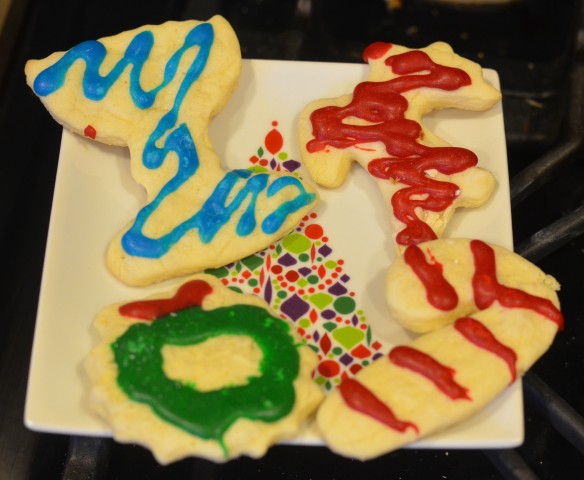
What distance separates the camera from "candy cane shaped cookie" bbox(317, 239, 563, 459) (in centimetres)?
89

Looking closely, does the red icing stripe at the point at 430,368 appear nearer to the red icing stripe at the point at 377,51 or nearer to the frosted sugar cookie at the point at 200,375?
the frosted sugar cookie at the point at 200,375

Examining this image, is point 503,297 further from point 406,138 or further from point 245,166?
point 245,166

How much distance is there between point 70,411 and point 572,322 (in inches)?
28.6

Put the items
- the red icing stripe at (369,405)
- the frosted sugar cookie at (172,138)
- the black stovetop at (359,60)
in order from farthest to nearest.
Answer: the black stovetop at (359,60) → the frosted sugar cookie at (172,138) → the red icing stripe at (369,405)

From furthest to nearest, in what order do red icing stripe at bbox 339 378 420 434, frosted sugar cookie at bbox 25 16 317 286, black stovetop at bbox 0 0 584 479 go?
black stovetop at bbox 0 0 584 479 → frosted sugar cookie at bbox 25 16 317 286 → red icing stripe at bbox 339 378 420 434

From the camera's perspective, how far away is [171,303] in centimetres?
99

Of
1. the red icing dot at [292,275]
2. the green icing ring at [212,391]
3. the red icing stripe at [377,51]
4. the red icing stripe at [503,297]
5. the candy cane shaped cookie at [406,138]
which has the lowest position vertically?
the red icing dot at [292,275]

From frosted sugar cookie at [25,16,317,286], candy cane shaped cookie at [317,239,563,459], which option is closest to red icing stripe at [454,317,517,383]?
candy cane shaped cookie at [317,239,563,459]

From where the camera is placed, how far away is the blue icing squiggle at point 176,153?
1.03 m

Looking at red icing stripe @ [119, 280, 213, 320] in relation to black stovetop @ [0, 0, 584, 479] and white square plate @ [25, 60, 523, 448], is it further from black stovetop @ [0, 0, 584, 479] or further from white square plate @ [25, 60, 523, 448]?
black stovetop @ [0, 0, 584, 479]

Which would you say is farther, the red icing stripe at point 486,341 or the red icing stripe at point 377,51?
the red icing stripe at point 377,51

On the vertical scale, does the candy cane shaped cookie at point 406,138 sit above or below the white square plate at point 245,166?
above

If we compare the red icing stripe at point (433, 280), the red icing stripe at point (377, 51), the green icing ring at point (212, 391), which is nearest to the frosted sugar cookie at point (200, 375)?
the green icing ring at point (212, 391)

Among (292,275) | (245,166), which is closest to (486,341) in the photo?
(292,275)
